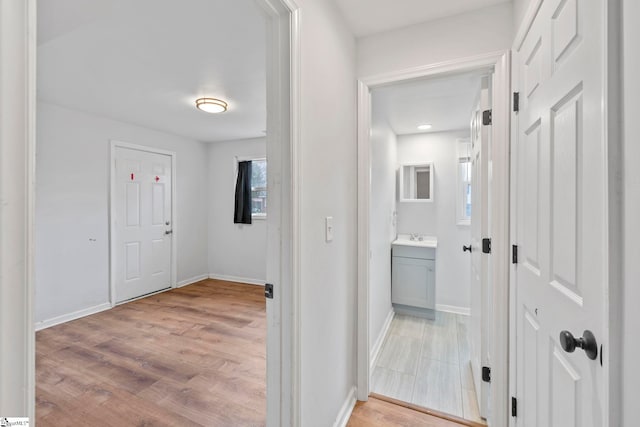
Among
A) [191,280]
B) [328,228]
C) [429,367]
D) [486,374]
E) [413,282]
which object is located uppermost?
[328,228]

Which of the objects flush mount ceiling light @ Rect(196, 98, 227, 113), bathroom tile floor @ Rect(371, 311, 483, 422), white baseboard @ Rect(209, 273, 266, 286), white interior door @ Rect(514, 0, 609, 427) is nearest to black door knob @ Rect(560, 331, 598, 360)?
white interior door @ Rect(514, 0, 609, 427)

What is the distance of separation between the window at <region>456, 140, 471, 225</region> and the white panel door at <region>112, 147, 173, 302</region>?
13.7 feet

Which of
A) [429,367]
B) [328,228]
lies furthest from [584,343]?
[429,367]

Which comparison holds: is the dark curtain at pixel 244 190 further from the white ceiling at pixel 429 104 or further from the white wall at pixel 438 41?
the white wall at pixel 438 41

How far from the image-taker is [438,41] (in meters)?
1.67

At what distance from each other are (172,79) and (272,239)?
2.17 metres

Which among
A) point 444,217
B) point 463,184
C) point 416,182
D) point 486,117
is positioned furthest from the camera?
point 416,182

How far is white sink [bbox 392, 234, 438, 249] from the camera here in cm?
328

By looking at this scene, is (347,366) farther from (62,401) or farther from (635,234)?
(62,401)

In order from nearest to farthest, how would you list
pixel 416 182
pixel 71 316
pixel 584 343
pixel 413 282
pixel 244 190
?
1. pixel 584 343
2. pixel 71 316
3. pixel 413 282
4. pixel 416 182
5. pixel 244 190

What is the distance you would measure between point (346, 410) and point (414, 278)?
6.21 ft

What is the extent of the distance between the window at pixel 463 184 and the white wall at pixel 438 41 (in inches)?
82.8

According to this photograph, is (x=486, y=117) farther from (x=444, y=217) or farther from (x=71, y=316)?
(x=71, y=316)

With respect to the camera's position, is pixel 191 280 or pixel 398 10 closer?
pixel 398 10
